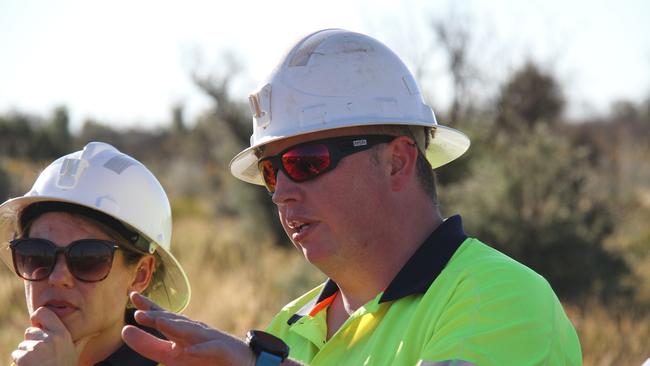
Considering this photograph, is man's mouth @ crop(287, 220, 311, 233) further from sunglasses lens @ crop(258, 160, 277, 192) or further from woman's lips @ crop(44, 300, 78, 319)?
woman's lips @ crop(44, 300, 78, 319)

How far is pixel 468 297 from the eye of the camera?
8.93 feet

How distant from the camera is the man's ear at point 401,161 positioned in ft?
10.5

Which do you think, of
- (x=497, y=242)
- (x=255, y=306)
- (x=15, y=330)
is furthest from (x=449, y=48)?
(x=15, y=330)

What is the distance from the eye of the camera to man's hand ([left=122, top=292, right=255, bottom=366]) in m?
2.43

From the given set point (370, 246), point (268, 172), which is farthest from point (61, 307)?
point (370, 246)

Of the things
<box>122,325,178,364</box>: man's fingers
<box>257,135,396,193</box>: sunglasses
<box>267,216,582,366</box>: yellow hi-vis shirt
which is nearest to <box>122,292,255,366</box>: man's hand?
<box>122,325,178,364</box>: man's fingers

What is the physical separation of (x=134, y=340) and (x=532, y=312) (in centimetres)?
115

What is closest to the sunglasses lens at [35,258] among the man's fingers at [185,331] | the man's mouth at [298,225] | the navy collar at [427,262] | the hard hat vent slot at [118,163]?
the hard hat vent slot at [118,163]

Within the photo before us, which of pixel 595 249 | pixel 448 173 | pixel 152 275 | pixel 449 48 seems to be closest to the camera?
pixel 152 275

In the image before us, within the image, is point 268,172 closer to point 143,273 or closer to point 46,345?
point 143,273

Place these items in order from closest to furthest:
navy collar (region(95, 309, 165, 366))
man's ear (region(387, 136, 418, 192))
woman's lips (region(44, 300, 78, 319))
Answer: man's ear (region(387, 136, 418, 192)) < woman's lips (region(44, 300, 78, 319)) < navy collar (region(95, 309, 165, 366))

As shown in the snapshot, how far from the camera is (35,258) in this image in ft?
11.3

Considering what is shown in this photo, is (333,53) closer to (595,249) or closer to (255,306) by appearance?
(255,306)

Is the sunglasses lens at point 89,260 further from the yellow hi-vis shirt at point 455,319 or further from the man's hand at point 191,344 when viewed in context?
the man's hand at point 191,344
